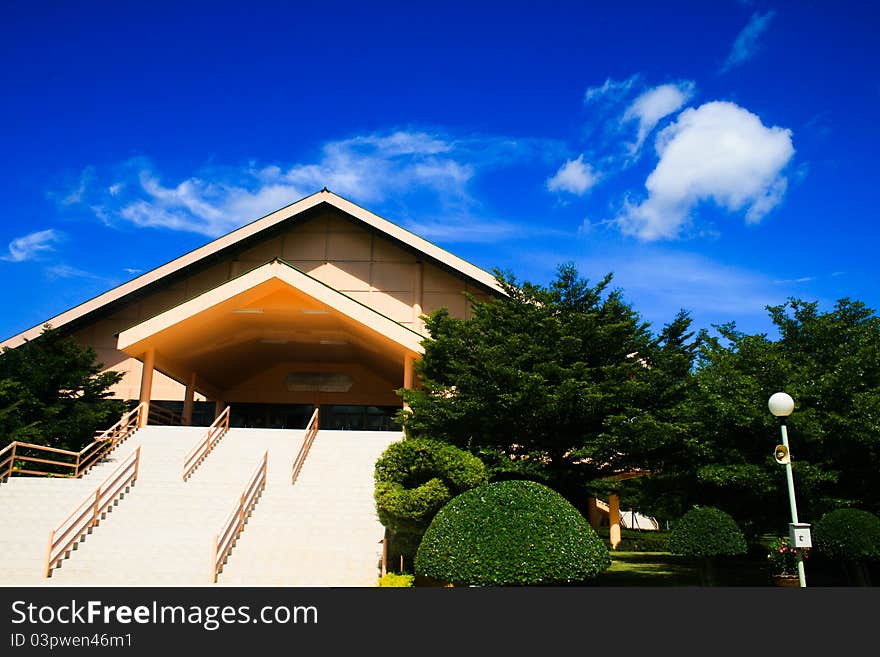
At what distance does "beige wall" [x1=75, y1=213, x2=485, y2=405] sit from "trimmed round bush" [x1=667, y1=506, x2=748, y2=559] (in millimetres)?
13963

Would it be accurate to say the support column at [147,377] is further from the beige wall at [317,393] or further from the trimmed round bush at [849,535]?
the trimmed round bush at [849,535]

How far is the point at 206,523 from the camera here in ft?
42.3

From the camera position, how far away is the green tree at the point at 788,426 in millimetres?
12805

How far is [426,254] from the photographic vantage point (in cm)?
2456

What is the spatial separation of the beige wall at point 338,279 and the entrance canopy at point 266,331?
8.63 ft

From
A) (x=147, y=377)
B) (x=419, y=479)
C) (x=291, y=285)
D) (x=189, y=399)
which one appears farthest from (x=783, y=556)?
(x=189, y=399)

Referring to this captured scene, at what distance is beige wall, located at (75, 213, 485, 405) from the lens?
2544 centimetres

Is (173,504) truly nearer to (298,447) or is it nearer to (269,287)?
(298,447)

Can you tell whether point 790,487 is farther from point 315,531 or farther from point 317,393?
point 317,393

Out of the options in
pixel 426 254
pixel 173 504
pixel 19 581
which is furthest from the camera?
pixel 426 254

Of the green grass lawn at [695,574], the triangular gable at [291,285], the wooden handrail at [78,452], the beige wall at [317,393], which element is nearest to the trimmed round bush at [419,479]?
the green grass lawn at [695,574]
